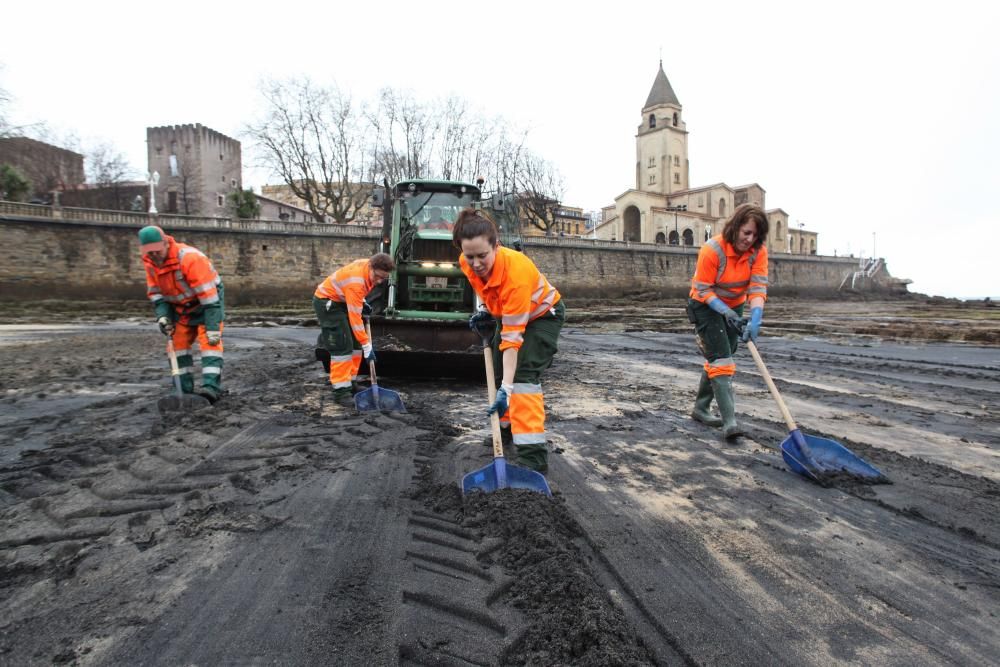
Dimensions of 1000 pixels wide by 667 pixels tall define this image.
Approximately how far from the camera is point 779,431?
15.6 ft

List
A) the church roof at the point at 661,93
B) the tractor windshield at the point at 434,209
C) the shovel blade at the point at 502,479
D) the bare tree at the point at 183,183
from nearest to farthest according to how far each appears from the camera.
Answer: the shovel blade at the point at 502,479 < the tractor windshield at the point at 434,209 < the bare tree at the point at 183,183 < the church roof at the point at 661,93

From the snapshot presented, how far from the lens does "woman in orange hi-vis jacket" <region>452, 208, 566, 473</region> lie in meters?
3.27

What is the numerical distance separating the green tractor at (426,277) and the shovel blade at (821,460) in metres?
3.89

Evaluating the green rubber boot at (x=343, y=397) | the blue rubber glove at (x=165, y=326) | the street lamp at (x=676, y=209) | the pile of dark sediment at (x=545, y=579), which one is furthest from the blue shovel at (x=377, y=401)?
the street lamp at (x=676, y=209)

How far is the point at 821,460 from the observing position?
367cm

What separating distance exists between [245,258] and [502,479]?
1253 inches

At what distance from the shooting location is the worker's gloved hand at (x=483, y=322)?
3.76 meters

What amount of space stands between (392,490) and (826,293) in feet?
179

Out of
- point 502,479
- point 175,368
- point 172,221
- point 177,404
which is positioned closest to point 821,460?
point 502,479

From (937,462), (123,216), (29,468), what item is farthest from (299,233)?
(937,462)

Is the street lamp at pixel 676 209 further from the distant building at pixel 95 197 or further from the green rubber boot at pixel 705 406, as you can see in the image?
the green rubber boot at pixel 705 406

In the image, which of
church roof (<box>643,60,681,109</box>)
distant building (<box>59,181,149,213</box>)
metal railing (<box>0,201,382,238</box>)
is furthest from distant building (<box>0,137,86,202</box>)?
church roof (<box>643,60,681,109</box>)

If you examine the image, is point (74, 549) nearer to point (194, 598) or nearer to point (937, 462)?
point (194, 598)

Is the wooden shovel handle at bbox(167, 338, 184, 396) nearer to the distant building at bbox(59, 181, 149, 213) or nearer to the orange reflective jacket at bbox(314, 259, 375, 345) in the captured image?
the orange reflective jacket at bbox(314, 259, 375, 345)
